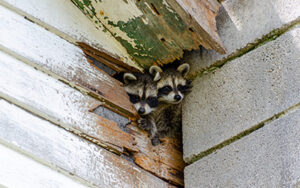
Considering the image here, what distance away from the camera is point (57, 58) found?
10.9ft

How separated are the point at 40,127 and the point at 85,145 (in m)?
0.28

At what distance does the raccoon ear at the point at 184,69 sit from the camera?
3.79 m

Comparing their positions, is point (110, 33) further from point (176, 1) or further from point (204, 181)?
point (204, 181)

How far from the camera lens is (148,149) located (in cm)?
357

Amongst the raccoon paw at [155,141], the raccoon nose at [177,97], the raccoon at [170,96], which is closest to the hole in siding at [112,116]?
the raccoon paw at [155,141]

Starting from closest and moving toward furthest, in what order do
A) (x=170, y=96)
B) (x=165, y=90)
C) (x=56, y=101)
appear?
(x=56, y=101), (x=170, y=96), (x=165, y=90)

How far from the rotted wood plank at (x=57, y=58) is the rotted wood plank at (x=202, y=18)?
2.06 ft

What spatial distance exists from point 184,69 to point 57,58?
0.94 metres

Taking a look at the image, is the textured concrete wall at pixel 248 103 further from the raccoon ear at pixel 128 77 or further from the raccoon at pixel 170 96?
the raccoon ear at pixel 128 77

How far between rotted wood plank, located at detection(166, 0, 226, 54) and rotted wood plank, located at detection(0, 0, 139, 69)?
1.85 feet

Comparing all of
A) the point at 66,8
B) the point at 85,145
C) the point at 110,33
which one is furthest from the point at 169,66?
the point at 85,145

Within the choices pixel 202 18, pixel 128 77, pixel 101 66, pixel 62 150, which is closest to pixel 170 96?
pixel 128 77

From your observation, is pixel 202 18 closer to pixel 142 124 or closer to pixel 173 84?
pixel 142 124

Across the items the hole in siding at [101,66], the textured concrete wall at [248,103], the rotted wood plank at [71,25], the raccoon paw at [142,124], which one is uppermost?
the rotted wood plank at [71,25]
